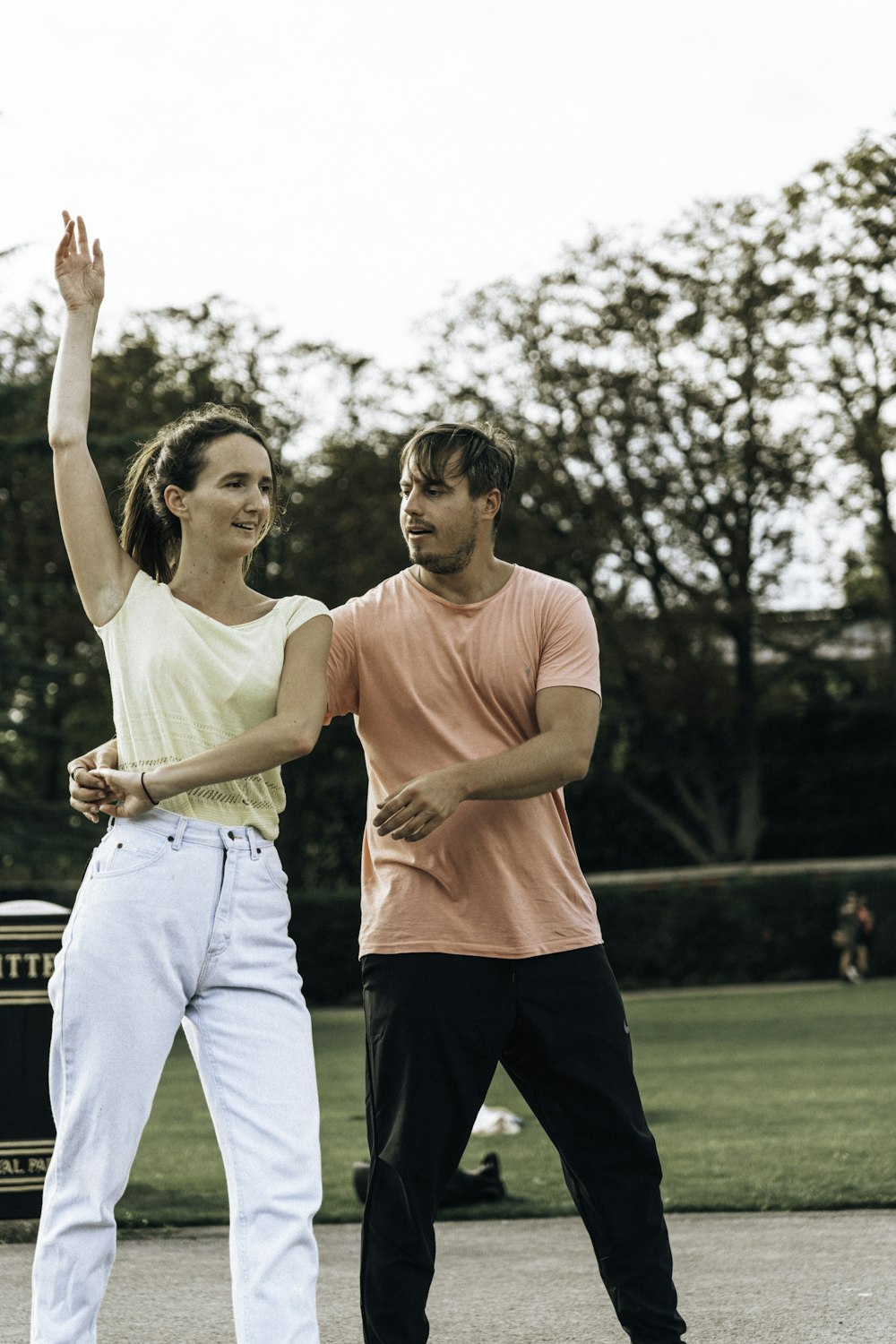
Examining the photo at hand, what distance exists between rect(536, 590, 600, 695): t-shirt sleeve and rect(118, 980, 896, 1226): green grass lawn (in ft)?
11.4

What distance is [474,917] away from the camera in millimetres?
3838

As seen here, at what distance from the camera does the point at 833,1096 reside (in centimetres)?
1170

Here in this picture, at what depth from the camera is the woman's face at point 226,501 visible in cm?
348

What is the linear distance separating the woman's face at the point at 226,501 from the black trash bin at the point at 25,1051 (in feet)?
9.78

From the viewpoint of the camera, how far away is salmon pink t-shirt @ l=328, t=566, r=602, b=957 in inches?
151

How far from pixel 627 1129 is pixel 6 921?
10.1 ft

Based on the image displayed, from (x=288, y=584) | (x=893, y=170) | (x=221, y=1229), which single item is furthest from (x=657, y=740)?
(x=221, y=1229)

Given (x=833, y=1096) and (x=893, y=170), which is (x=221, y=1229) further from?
(x=893, y=170)

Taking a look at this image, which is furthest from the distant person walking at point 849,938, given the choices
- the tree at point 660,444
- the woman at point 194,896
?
the woman at point 194,896

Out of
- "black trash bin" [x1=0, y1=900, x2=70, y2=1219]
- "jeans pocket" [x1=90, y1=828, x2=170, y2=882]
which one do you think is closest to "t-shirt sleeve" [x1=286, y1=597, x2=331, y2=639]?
"jeans pocket" [x1=90, y1=828, x2=170, y2=882]

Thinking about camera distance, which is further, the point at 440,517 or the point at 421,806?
the point at 440,517

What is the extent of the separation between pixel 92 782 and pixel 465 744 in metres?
0.89

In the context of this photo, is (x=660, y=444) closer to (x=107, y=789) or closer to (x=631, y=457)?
(x=631, y=457)

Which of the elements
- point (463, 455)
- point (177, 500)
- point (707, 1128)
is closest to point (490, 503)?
point (463, 455)
